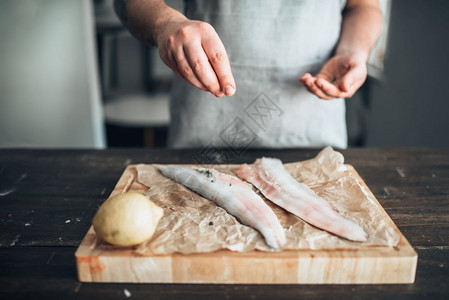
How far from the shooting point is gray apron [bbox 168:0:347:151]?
161 centimetres

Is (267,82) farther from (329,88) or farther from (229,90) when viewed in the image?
(229,90)

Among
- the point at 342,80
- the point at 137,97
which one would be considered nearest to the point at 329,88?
the point at 342,80

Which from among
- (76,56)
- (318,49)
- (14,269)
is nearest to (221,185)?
(14,269)

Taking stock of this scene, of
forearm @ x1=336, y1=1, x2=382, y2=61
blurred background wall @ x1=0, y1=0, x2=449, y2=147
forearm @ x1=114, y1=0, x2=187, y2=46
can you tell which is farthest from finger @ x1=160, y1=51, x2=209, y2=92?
blurred background wall @ x1=0, y1=0, x2=449, y2=147

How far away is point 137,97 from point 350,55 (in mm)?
2653

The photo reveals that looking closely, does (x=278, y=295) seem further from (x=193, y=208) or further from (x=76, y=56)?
(x=76, y=56)

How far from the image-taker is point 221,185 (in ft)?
3.76

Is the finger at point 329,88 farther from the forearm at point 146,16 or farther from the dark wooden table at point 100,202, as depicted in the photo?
the forearm at point 146,16

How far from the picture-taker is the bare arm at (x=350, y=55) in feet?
4.68

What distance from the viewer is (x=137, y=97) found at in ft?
12.6

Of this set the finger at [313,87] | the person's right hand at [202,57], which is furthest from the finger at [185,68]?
the finger at [313,87]

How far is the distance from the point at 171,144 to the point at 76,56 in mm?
1592

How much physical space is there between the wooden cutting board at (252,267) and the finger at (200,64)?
499mm

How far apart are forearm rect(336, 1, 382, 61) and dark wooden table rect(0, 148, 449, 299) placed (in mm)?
408
